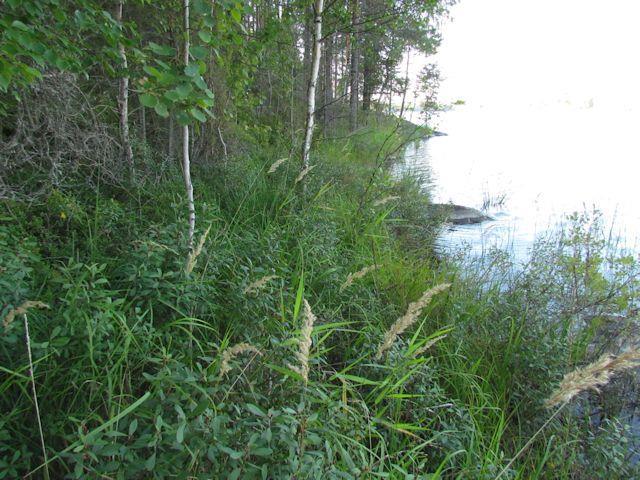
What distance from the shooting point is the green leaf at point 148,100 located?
199 centimetres

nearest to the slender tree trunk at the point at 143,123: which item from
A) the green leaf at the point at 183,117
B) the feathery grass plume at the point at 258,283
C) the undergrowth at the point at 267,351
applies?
the undergrowth at the point at 267,351

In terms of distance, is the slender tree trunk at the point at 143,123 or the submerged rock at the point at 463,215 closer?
the slender tree trunk at the point at 143,123

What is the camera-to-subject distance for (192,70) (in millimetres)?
2008

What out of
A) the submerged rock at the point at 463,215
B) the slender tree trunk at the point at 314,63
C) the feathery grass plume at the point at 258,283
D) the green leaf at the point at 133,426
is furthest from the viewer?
the submerged rock at the point at 463,215

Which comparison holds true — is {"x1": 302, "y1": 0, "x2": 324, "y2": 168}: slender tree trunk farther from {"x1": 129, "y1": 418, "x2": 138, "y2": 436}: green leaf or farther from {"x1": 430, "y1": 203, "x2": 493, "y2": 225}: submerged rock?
{"x1": 129, "y1": 418, "x2": 138, "y2": 436}: green leaf

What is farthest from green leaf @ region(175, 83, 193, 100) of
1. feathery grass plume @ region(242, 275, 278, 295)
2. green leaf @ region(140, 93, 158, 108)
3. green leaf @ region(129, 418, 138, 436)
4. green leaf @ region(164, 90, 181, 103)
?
green leaf @ region(129, 418, 138, 436)

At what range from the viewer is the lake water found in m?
6.73

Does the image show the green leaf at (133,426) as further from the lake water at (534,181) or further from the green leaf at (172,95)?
the lake water at (534,181)

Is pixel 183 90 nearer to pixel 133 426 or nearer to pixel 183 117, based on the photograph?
pixel 183 117

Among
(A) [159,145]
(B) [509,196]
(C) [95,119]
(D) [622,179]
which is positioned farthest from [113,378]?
(D) [622,179]

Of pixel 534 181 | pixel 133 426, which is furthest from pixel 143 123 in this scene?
pixel 534 181

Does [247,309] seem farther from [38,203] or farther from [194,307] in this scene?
[38,203]

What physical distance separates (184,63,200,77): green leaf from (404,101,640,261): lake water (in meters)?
3.81

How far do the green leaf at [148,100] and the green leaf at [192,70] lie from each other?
0.20 m
